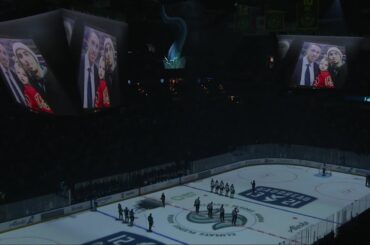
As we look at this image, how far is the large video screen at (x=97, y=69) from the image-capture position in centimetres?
2220

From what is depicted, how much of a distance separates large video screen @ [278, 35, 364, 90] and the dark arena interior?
0.23 ft

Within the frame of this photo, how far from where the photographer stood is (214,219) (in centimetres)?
2694

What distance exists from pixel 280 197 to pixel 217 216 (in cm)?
624

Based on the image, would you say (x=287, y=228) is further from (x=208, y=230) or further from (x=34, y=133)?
(x=34, y=133)

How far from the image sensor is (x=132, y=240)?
930 inches

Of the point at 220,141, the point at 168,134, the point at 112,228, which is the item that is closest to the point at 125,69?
the point at 112,228

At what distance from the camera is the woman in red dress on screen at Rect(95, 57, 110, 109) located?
23.3 metres

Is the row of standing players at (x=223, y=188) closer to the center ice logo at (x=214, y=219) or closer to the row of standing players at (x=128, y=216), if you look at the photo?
the center ice logo at (x=214, y=219)

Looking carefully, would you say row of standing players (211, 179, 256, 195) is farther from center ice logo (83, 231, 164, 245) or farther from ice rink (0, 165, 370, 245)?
center ice logo (83, 231, 164, 245)

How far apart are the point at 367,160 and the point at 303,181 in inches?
246

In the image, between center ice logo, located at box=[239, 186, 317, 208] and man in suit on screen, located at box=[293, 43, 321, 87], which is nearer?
center ice logo, located at box=[239, 186, 317, 208]

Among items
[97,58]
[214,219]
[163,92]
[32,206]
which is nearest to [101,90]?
[97,58]

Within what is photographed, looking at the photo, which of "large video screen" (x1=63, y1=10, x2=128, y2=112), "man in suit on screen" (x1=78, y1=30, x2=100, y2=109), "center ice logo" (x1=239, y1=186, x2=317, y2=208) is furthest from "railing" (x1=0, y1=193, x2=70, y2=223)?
"center ice logo" (x1=239, y1=186, x2=317, y2=208)

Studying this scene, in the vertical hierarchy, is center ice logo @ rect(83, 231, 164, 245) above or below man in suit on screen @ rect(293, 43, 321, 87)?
below
